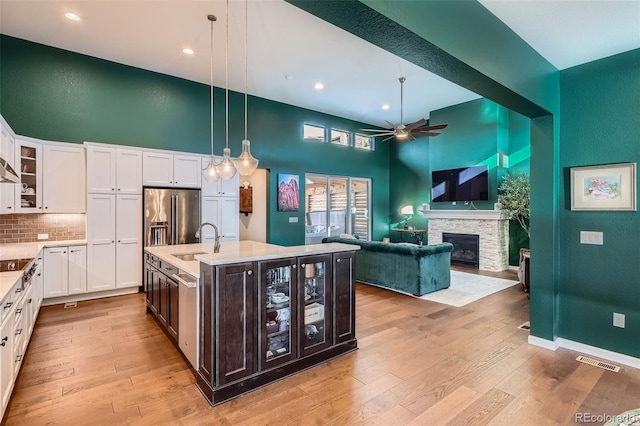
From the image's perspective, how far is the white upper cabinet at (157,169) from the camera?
5188mm

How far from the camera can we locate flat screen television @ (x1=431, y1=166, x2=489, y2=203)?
23.8 ft

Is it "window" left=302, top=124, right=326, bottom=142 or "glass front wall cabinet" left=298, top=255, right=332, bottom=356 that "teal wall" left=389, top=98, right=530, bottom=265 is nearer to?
"window" left=302, top=124, right=326, bottom=142

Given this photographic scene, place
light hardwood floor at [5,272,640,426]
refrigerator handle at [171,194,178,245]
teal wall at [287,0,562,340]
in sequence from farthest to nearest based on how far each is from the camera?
refrigerator handle at [171,194,178,245] < light hardwood floor at [5,272,640,426] < teal wall at [287,0,562,340]

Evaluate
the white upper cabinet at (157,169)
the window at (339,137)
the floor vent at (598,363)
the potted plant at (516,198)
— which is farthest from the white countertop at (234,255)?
the window at (339,137)

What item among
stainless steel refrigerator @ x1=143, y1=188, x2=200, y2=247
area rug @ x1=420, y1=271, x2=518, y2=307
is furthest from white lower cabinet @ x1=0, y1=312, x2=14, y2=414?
area rug @ x1=420, y1=271, x2=518, y2=307

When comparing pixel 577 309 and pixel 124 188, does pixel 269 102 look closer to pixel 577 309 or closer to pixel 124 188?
pixel 124 188

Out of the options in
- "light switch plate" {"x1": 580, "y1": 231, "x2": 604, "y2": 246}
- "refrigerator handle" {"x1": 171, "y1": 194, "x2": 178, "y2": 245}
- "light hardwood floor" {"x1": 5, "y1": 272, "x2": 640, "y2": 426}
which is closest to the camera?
"light hardwood floor" {"x1": 5, "y1": 272, "x2": 640, "y2": 426}

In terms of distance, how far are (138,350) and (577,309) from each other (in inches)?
175

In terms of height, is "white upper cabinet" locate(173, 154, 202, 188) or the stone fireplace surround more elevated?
"white upper cabinet" locate(173, 154, 202, 188)

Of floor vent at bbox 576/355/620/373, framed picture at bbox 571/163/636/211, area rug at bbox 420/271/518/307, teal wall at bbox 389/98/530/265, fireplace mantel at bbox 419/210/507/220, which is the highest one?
teal wall at bbox 389/98/530/265

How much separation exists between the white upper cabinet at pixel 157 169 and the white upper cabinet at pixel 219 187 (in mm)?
566

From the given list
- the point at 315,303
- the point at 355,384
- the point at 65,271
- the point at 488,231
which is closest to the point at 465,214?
the point at 488,231

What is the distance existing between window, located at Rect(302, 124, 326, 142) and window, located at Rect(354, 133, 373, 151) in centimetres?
123

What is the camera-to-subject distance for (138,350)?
124 inches
